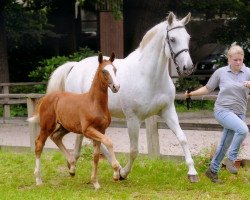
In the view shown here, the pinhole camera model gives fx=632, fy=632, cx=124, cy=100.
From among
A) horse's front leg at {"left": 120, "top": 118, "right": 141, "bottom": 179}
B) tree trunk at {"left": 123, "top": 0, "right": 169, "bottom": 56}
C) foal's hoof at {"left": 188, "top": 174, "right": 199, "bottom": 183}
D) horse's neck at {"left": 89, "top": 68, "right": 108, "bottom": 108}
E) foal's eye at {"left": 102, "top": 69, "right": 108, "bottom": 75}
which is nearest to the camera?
foal's eye at {"left": 102, "top": 69, "right": 108, "bottom": 75}

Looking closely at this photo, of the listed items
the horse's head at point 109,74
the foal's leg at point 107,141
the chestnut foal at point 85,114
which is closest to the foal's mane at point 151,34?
the chestnut foal at point 85,114

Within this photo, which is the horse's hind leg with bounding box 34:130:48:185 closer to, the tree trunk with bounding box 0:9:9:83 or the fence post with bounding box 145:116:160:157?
the fence post with bounding box 145:116:160:157

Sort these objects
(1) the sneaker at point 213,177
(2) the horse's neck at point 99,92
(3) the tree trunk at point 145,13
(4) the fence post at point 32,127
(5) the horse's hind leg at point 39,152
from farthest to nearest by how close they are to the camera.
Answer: (3) the tree trunk at point 145,13, (4) the fence post at point 32,127, (5) the horse's hind leg at point 39,152, (1) the sneaker at point 213,177, (2) the horse's neck at point 99,92

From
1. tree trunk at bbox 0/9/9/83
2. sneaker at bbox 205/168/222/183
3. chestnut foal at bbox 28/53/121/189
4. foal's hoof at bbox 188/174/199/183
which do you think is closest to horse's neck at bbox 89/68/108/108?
chestnut foal at bbox 28/53/121/189

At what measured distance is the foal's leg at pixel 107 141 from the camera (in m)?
7.55

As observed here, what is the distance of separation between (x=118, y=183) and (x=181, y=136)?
3.65 ft

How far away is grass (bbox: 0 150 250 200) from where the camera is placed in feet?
25.6

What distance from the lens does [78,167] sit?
9.84 m

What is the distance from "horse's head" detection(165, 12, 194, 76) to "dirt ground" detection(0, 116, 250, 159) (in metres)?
3.28

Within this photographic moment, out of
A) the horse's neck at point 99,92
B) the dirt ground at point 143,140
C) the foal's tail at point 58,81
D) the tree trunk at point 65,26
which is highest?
the horse's neck at point 99,92

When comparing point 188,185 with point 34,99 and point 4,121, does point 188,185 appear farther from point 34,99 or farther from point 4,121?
point 4,121

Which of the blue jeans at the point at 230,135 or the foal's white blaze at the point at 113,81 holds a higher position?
the foal's white blaze at the point at 113,81

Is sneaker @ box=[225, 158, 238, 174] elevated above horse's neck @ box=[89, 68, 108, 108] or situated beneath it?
situated beneath

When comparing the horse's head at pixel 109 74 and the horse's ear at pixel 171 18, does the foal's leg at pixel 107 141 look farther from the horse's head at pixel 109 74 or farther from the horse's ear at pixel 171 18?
the horse's ear at pixel 171 18
